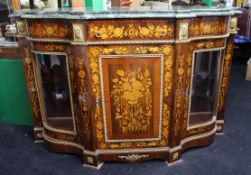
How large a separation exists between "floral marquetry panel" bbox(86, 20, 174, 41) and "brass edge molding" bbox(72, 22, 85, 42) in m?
0.03

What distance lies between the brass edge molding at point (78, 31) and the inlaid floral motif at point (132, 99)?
30 cm

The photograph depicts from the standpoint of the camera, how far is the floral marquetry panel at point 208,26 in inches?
60.9

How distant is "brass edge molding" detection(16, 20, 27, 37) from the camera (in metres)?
1.71

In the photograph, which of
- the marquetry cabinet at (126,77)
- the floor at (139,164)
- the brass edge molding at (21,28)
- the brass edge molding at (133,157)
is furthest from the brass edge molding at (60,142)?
the brass edge molding at (21,28)

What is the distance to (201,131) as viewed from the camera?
1.94 m

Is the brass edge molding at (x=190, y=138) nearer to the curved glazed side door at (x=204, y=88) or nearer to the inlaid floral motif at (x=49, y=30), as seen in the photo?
the curved glazed side door at (x=204, y=88)

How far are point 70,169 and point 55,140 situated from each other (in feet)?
0.84

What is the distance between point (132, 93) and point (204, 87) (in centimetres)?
65

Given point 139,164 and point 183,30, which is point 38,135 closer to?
point 139,164

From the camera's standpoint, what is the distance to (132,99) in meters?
1.65

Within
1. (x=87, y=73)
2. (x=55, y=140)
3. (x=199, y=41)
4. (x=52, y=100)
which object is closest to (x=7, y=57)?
(x=52, y=100)

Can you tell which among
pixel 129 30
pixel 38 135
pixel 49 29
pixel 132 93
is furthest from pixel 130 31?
pixel 38 135

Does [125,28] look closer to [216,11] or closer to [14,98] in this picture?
[216,11]

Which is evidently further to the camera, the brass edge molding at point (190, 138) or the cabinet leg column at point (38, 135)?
the cabinet leg column at point (38, 135)
